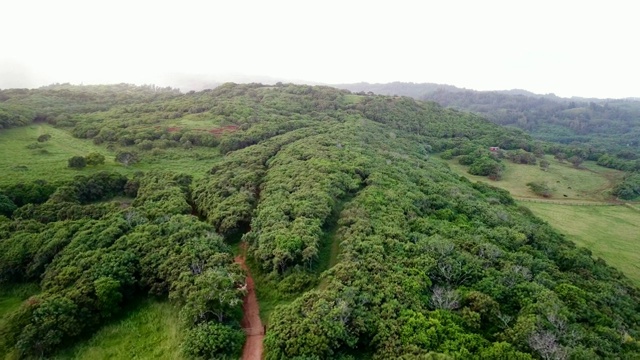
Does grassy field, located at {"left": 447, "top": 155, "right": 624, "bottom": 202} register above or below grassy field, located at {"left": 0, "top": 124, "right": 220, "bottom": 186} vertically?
below

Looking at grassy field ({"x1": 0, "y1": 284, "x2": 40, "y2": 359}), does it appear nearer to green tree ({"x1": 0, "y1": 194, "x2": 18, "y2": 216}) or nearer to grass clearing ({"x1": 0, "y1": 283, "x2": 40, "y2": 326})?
grass clearing ({"x1": 0, "y1": 283, "x2": 40, "y2": 326})

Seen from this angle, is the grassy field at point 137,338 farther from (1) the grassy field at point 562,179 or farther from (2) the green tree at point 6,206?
(1) the grassy field at point 562,179

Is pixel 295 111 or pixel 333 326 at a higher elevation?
pixel 295 111

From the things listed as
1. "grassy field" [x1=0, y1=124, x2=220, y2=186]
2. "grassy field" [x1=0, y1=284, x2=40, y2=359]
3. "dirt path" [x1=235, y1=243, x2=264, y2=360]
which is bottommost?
"grassy field" [x1=0, y1=284, x2=40, y2=359]

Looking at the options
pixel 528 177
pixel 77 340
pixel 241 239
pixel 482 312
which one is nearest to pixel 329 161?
pixel 241 239

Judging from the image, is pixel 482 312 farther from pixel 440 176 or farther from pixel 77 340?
pixel 440 176

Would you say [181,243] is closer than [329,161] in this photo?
Yes

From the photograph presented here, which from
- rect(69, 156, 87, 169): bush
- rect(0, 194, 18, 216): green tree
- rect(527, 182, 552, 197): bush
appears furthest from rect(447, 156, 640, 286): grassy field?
rect(69, 156, 87, 169): bush
